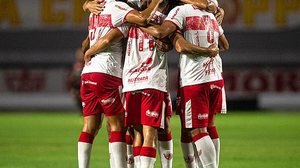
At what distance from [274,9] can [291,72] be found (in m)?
2.32

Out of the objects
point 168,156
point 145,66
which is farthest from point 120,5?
point 168,156

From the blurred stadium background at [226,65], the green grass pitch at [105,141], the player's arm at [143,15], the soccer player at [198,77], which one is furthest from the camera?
the blurred stadium background at [226,65]

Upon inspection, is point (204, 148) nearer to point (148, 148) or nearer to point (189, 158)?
point (148, 148)

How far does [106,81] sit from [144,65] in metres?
0.56

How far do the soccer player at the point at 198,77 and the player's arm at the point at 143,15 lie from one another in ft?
0.42

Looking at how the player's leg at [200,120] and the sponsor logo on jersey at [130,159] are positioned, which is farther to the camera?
the sponsor logo on jersey at [130,159]

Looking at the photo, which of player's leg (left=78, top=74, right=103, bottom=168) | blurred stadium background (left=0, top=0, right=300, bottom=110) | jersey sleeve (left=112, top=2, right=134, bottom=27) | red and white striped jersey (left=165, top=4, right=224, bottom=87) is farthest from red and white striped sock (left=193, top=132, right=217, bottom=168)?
blurred stadium background (left=0, top=0, right=300, bottom=110)

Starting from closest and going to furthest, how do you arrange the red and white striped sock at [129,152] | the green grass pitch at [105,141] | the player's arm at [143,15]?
the player's arm at [143,15], the red and white striped sock at [129,152], the green grass pitch at [105,141]

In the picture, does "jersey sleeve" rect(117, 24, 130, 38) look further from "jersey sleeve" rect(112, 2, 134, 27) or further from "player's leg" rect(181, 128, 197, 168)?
"player's leg" rect(181, 128, 197, 168)

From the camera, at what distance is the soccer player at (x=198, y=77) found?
8.76 metres

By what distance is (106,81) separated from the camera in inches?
362

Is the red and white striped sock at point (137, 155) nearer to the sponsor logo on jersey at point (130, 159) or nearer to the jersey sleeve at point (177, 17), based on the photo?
the sponsor logo on jersey at point (130, 159)

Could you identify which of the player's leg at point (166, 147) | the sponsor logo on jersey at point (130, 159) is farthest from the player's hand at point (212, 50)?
the sponsor logo on jersey at point (130, 159)

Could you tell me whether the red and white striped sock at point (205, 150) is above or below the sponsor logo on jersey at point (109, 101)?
below
